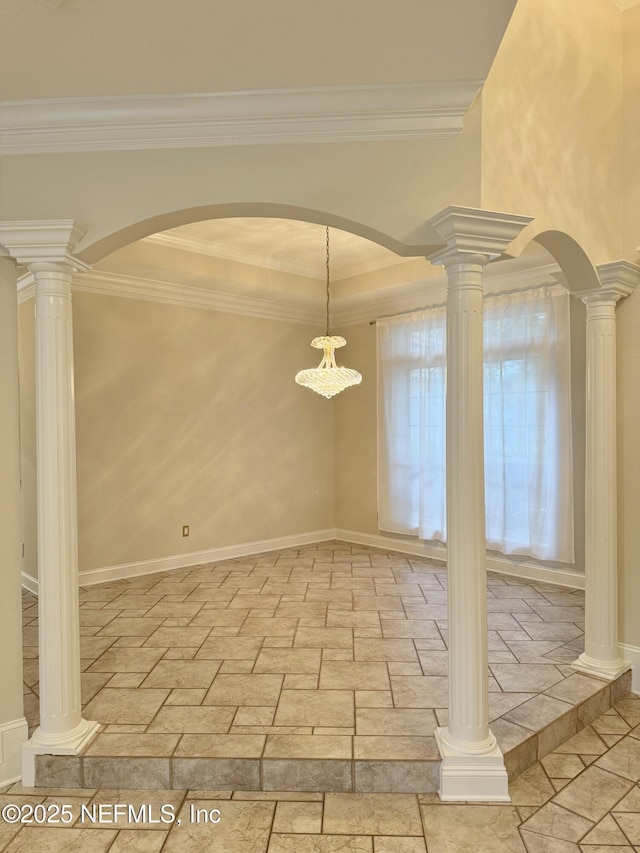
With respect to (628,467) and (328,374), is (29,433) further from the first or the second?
(628,467)

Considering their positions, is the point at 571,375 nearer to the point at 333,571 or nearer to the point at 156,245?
the point at 333,571

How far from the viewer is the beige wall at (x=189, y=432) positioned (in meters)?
4.70

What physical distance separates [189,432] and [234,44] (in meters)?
3.72

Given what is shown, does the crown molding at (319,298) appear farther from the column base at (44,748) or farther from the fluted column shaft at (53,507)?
the column base at (44,748)

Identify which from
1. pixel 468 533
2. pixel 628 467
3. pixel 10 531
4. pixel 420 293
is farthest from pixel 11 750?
pixel 420 293

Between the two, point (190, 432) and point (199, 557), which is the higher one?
point (190, 432)

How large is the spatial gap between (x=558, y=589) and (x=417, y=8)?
4118 mm

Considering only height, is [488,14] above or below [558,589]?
above

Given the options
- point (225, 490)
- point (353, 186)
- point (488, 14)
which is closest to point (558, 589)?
point (225, 490)

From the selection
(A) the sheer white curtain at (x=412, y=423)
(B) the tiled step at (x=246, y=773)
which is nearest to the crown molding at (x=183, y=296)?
(A) the sheer white curtain at (x=412, y=423)

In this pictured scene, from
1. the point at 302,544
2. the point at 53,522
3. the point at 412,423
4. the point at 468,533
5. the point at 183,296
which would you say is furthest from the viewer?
the point at 302,544

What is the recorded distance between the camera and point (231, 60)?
204 centimetres

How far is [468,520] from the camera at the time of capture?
2.24 metres

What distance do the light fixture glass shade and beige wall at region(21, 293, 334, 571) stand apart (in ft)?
4.13
